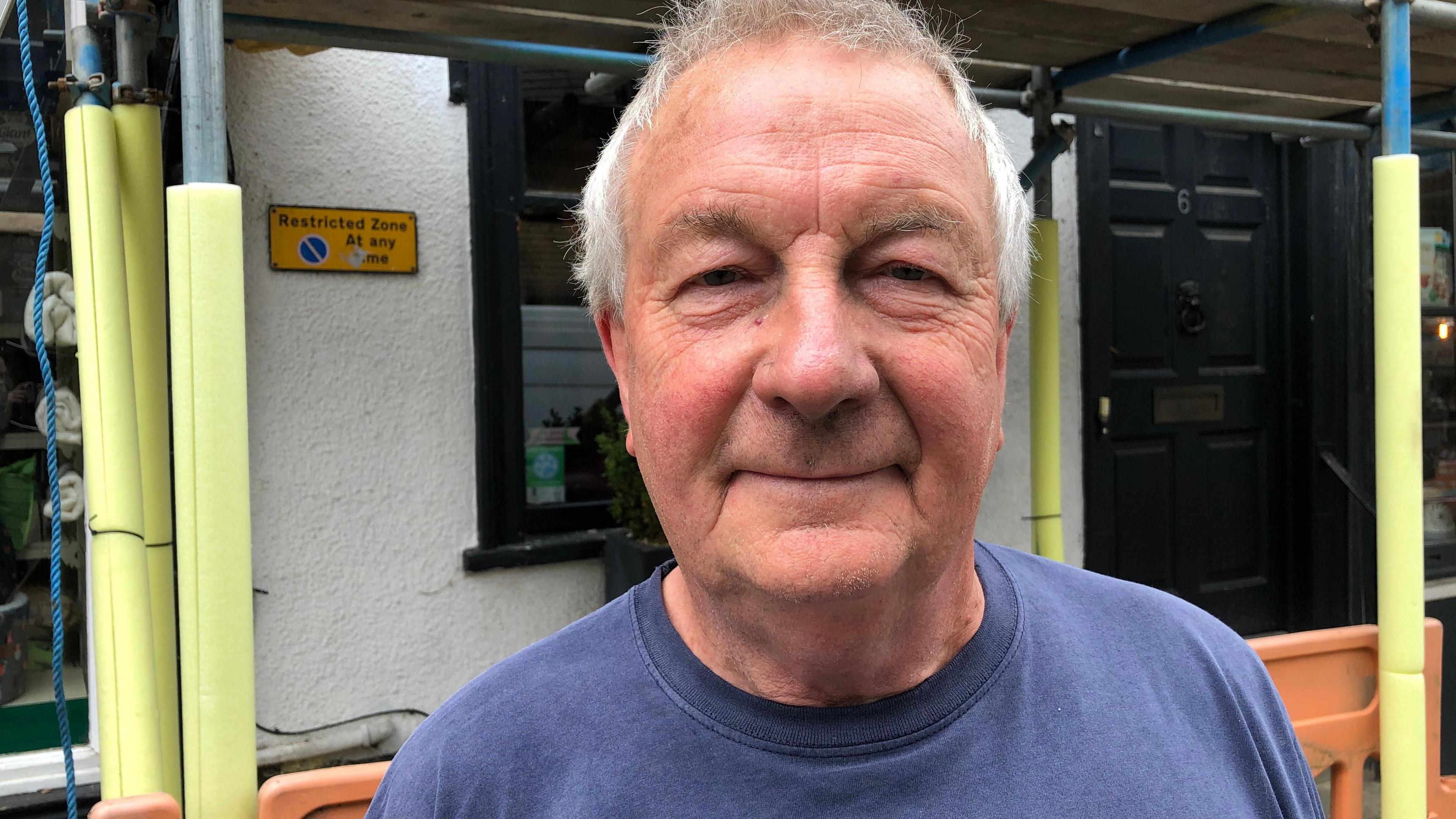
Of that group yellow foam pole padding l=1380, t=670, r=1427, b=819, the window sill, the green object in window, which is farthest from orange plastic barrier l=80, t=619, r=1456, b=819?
the green object in window

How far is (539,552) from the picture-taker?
3688mm

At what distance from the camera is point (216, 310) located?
167cm

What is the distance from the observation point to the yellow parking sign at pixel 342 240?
10.7 feet

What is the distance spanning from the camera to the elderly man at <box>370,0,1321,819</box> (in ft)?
3.40

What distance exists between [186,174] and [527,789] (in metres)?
1.19

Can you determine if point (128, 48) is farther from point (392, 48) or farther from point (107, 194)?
point (392, 48)

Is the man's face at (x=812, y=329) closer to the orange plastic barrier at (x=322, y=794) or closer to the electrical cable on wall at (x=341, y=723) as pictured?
the orange plastic barrier at (x=322, y=794)

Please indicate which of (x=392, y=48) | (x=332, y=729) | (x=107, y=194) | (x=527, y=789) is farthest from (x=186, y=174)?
(x=332, y=729)

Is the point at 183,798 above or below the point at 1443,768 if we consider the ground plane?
above

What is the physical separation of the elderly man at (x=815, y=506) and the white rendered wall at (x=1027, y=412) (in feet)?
10.7

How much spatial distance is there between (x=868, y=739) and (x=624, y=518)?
270 centimetres

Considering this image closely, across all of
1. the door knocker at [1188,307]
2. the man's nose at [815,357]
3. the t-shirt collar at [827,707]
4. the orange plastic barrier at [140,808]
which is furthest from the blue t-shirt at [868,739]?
the door knocker at [1188,307]

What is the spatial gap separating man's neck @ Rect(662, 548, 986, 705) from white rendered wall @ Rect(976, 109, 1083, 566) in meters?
3.25

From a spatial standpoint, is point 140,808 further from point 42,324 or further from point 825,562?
point 825,562
